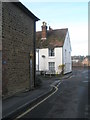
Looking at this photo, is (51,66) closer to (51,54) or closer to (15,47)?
(51,54)

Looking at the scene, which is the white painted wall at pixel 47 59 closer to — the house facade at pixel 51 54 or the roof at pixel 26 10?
the house facade at pixel 51 54

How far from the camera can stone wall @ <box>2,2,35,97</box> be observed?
13820 mm

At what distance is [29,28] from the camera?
750 inches

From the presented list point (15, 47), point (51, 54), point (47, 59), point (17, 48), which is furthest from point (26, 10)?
point (47, 59)

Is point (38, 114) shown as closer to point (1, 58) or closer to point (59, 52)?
point (1, 58)

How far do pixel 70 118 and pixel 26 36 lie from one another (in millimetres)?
10443

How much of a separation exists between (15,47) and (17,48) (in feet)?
1.37

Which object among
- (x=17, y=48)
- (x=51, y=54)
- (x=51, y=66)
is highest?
(x=51, y=54)

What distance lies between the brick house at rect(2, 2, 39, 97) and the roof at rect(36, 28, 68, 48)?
22348 millimetres

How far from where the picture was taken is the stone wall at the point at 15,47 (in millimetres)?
13820

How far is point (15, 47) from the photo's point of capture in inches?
614

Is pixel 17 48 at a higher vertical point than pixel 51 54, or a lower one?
lower

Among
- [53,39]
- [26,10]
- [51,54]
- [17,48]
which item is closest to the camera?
[17,48]

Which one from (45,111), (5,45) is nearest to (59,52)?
(5,45)
